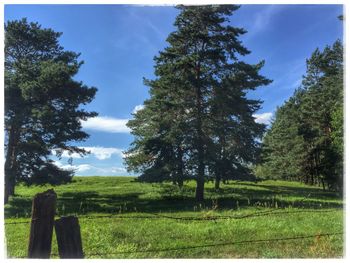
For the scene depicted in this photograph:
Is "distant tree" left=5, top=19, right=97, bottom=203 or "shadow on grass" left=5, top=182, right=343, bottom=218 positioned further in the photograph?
"distant tree" left=5, top=19, right=97, bottom=203

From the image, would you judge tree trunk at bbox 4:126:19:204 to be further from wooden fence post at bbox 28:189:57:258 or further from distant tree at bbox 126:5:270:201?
wooden fence post at bbox 28:189:57:258

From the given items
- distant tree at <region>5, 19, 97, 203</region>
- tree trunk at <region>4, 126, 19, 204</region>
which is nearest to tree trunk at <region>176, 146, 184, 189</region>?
distant tree at <region>5, 19, 97, 203</region>

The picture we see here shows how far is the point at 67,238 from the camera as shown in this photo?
460 cm

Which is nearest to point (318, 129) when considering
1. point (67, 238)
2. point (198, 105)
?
point (198, 105)

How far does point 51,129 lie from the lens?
74.5 feet

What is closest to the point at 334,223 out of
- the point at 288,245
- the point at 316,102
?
the point at 288,245

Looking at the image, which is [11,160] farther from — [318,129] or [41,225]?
[318,129]

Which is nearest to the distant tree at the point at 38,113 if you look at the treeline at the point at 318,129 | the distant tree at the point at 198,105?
the distant tree at the point at 198,105

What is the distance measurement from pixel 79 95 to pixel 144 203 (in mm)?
8637

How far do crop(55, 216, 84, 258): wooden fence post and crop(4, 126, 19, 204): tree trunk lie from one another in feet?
64.4

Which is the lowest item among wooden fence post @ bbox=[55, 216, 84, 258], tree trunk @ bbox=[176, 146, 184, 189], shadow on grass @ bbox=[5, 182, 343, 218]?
shadow on grass @ bbox=[5, 182, 343, 218]

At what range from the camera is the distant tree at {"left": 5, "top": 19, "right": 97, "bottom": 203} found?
22.4 metres

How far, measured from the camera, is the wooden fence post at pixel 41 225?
4.51m

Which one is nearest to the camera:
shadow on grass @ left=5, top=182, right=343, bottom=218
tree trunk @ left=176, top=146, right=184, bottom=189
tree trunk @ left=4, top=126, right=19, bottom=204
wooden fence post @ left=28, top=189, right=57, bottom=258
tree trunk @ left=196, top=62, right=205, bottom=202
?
wooden fence post @ left=28, top=189, right=57, bottom=258
